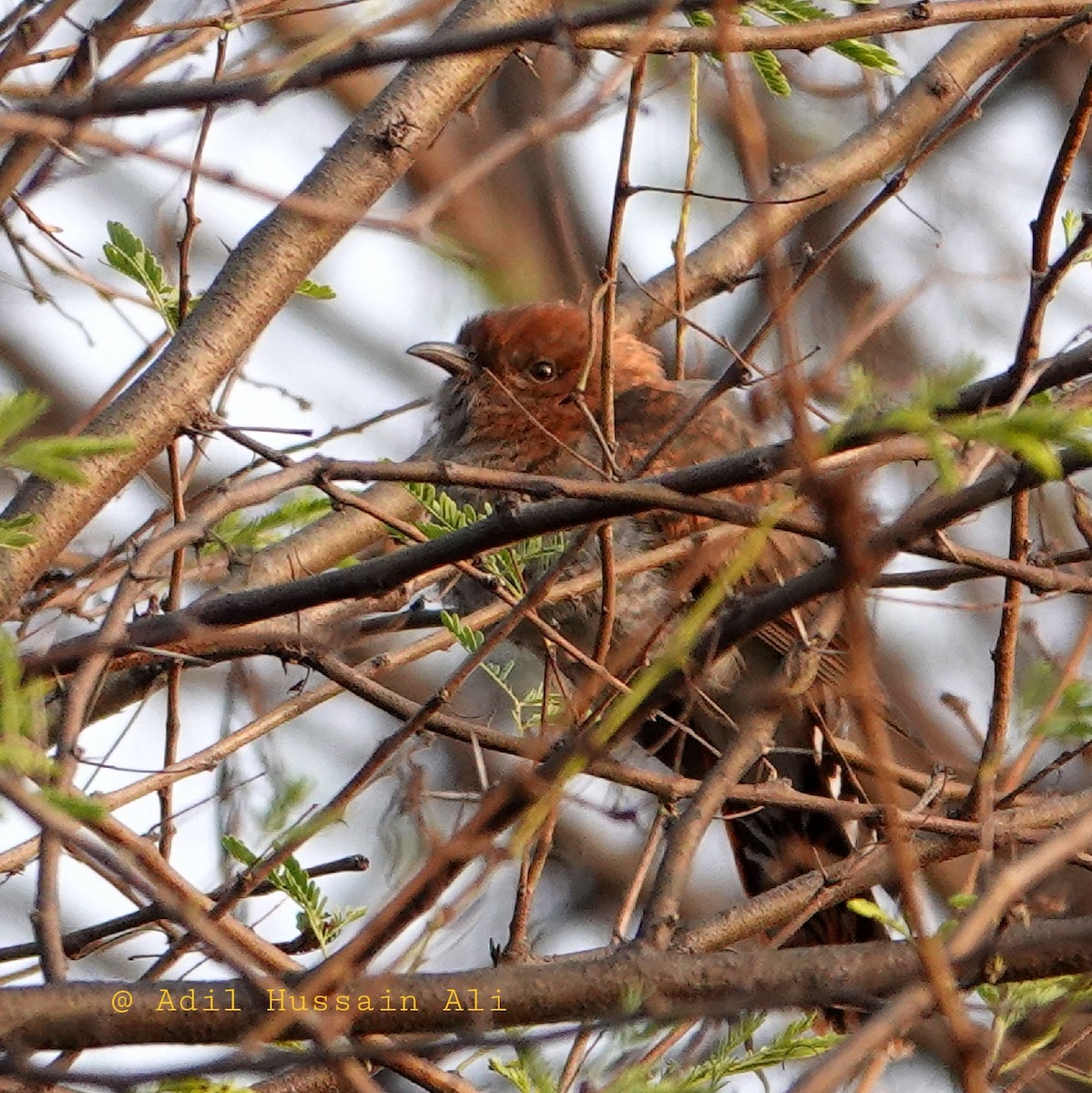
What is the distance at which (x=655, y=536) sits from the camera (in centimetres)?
582

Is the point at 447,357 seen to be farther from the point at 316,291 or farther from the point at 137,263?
the point at 137,263

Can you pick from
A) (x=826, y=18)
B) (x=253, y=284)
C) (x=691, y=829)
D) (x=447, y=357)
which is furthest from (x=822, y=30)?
(x=447, y=357)

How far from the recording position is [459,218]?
969 cm

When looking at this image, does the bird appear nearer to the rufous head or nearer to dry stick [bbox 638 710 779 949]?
the rufous head

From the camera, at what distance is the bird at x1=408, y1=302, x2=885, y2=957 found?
5.68 m

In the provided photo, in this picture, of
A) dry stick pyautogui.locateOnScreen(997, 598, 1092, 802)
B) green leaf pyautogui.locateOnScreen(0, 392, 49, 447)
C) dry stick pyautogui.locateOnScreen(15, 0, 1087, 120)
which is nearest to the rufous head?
dry stick pyautogui.locateOnScreen(997, 598, 1092, 802)

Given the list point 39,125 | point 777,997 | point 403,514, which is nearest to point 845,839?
point 403,514

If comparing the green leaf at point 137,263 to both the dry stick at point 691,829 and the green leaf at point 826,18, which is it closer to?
the green leaf at point 826,18

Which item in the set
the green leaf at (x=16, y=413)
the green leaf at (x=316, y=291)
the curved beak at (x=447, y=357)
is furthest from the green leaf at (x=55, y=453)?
the curved beak at (x=447, y=357)

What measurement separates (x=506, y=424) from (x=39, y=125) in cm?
427

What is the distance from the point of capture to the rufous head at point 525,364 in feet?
23.0

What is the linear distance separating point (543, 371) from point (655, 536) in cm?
151

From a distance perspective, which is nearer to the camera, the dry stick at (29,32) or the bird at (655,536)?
the dry stick at (29,32)

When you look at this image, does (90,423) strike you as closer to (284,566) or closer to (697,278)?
(284,566)
